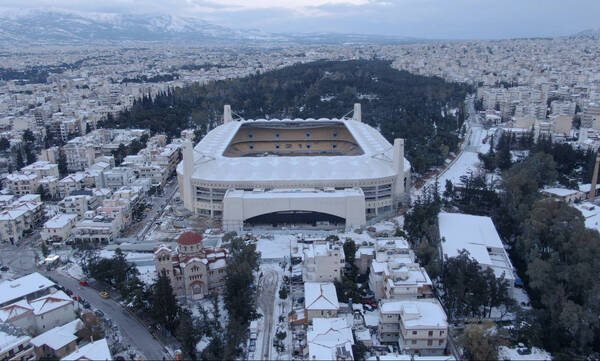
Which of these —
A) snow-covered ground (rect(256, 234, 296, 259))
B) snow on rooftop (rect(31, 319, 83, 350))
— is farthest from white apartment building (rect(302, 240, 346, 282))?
snow on rooftop (rect(31, 319, 83, 350))

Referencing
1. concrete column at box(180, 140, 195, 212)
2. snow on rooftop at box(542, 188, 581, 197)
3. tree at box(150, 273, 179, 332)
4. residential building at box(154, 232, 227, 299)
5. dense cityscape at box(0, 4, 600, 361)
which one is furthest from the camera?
snow on rooftop at box(542, 188, 581, 197)

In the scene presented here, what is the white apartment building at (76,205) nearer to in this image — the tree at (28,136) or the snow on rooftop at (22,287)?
the snow on rooftop at (22,287)

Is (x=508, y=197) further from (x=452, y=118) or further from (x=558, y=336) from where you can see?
(x=452, y=118)

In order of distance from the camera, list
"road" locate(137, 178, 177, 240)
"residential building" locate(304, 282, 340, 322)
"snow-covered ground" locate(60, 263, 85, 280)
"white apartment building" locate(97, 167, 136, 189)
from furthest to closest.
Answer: "white apartment building" locate(97, 167, 136, 189) < "road" locate(137, 178, 177, 240) < "snow-covered ground" locate(60, 263, 85, 280) < "residential building" locate(304, 282, 340, 322)

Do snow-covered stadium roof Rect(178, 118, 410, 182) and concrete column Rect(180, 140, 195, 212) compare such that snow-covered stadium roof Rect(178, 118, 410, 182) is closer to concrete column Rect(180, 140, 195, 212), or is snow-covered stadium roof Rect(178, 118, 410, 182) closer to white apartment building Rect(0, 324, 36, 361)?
concrete column Rect(180, 140, 195, 212)

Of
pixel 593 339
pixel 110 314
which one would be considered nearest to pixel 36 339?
pixel 110 314

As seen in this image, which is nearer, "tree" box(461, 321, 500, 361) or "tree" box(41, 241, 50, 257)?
"tree" box(461, 321, 500, 361)
